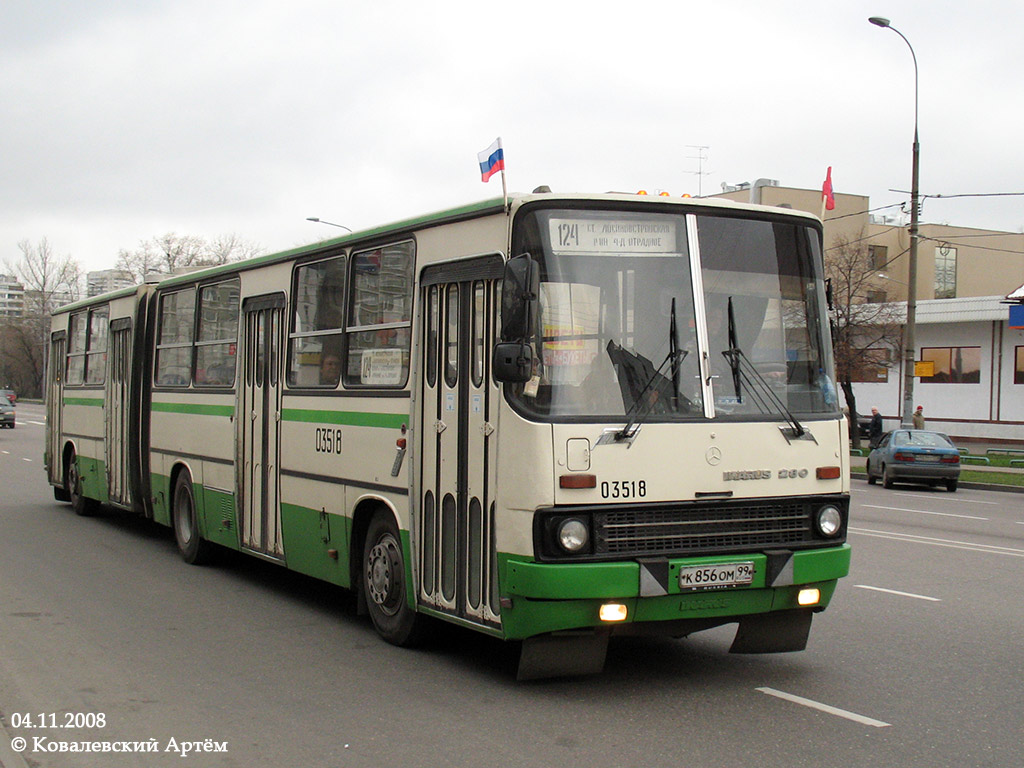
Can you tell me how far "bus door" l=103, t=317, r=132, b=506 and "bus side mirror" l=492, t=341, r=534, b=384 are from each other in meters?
9.39

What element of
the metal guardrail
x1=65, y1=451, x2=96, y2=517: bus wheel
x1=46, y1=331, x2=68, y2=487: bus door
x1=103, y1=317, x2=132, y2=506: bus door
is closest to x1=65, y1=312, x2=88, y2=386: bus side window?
x1=46, y1=331, x2=68, y2=487: bus door

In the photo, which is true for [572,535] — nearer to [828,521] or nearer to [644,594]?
[644,594]

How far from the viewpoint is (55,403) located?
18.2 m

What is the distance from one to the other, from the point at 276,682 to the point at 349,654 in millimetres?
865

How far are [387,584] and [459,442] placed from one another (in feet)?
4.89

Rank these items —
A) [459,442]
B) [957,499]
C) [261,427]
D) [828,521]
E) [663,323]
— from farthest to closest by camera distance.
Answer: [957,499], [261,427], [459,442], [828,521], [663,323]

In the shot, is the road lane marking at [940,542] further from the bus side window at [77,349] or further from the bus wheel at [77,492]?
the bus side window at [77,349]

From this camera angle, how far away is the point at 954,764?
5.50 m

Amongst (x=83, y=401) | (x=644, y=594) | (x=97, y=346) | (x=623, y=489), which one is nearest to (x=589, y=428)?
(x=623, y=489)

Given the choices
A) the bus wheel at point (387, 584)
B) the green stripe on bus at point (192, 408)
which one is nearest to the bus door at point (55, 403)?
the green stripe on bus at point (192, 408)

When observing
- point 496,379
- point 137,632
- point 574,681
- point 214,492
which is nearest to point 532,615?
Answer: point 574,681

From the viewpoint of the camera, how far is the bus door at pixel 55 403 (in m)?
18.0

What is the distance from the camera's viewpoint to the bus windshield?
262 inches

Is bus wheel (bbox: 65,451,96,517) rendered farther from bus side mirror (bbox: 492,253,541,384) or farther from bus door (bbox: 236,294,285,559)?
bus side mirror (bbox: 492,253,541,384)
